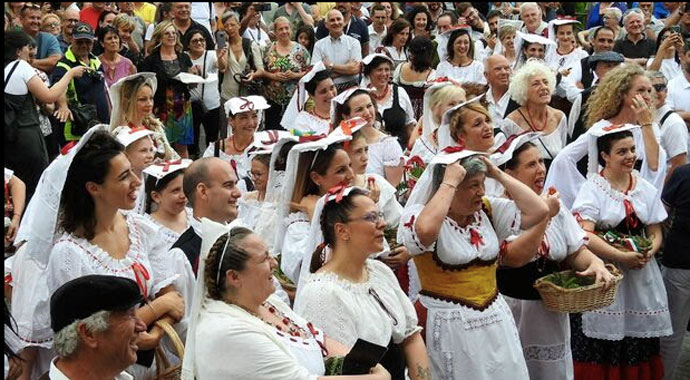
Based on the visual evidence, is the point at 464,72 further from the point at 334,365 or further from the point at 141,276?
the point at 334,365

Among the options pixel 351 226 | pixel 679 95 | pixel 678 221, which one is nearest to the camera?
pixel 351 226

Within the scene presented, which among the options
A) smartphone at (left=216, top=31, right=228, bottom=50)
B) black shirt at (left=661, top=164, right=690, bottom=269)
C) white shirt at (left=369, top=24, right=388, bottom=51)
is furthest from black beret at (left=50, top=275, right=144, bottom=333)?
white shirt at (left=369, top=24, right=388, bottom=51)

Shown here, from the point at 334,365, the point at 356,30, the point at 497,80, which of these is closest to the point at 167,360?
the point at 334,365

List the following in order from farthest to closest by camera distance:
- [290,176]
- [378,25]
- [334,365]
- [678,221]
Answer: [378,25], [678,221], [290,176], [334,365]

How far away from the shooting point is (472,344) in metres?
5.30

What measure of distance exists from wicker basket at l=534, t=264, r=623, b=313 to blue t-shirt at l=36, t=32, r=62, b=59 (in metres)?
7.31

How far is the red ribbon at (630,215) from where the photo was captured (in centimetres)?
649

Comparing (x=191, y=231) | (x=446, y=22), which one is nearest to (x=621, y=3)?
(x=446, y=22)

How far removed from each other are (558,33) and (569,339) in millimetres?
6937

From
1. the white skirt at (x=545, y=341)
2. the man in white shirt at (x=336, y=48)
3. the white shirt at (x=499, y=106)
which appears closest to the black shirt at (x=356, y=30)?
the man in white shirt at (x=336, y=48)

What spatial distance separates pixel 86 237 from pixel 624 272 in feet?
11.5

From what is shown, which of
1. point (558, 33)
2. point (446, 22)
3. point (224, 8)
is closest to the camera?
point (558, 33)

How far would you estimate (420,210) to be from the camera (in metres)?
5.38

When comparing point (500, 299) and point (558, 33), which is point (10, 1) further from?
point (500, 299)
